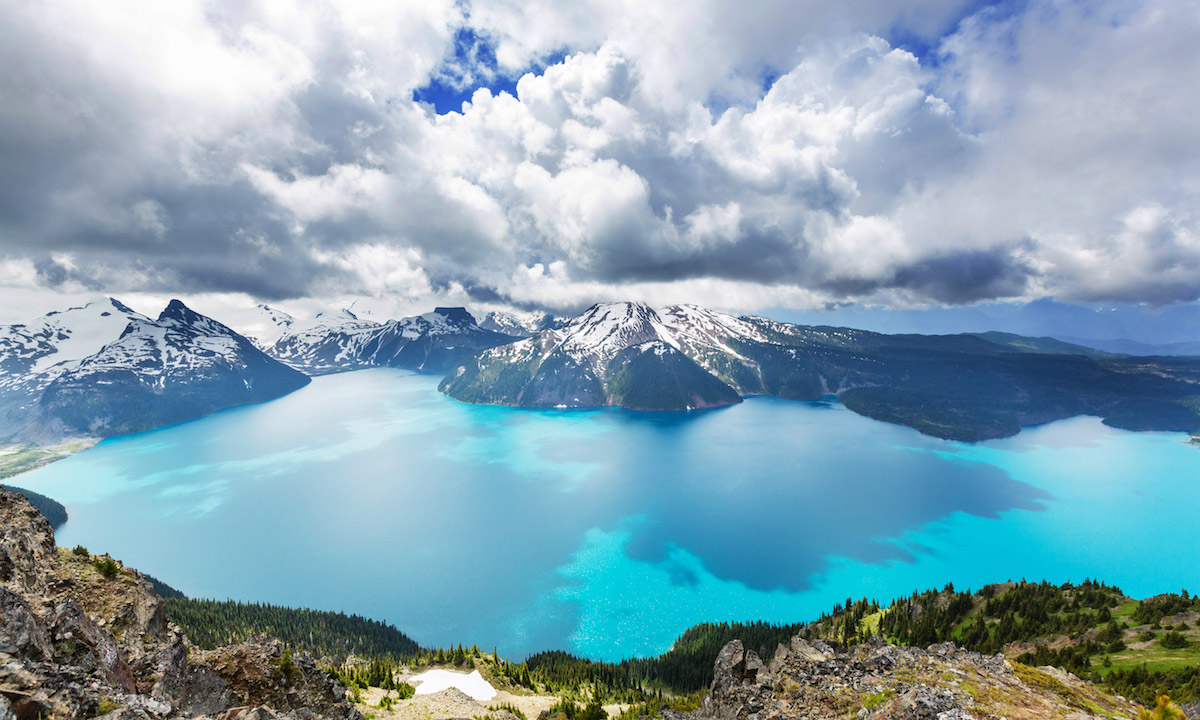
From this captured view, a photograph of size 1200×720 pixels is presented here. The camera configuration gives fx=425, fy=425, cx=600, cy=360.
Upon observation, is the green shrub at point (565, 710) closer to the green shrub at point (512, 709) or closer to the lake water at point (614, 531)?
the green shrub at point (512, 709)

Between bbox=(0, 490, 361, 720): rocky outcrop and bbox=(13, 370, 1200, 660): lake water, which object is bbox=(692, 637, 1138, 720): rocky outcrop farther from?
bbox=(13, 370, 1200, 660): lake water

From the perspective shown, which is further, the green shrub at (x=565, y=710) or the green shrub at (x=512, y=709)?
the green shrub at (x=512, y=709)

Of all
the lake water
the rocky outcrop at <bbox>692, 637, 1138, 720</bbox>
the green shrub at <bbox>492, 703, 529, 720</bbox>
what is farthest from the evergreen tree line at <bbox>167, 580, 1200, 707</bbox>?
the rocky outcrop at <bbox>692, 637, 1138, 720</bbox>

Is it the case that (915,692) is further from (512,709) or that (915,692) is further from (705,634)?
(705,634)

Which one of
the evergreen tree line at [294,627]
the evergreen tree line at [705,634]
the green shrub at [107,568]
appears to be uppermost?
the green shrub at [107,568]

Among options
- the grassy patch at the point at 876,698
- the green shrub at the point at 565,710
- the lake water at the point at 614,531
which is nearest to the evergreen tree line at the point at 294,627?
the lake water at the point at 614,531

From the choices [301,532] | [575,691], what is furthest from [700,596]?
[301,532]
